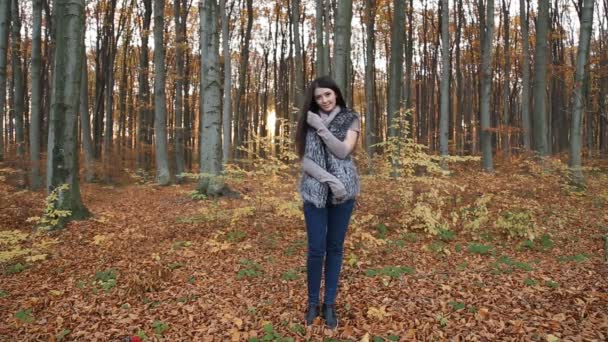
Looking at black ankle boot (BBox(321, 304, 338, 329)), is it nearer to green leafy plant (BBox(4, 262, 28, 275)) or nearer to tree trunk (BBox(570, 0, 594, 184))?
green leafy plant (BBox(4, 262, 28, 275))

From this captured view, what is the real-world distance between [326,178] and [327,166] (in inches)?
6.4

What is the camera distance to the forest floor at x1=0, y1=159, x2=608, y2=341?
328 centimetres

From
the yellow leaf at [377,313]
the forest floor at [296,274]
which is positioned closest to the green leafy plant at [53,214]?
the forest floor at [296,274]

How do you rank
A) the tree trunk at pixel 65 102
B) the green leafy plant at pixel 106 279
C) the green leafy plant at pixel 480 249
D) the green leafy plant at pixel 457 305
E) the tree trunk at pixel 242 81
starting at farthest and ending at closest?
the tree trunk at pixel 242 81 → the tree trunk at pixel 65 102 → the green leafy plant at pixel 480 249 → the green leafy plant at pixel 106 279 → the green leafy plant at pixel 457 305

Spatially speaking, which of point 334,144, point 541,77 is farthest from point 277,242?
point 541,77

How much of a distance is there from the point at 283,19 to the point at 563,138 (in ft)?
65.7

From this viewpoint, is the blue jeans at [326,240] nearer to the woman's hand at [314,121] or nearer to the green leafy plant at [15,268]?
the woman's hand at [314,121]

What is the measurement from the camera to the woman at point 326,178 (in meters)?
3.02

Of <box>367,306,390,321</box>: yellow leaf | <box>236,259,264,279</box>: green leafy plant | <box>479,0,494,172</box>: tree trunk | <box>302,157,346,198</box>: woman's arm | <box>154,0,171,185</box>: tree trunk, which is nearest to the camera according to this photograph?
<box>302,157,346,198</box>: woman's arm

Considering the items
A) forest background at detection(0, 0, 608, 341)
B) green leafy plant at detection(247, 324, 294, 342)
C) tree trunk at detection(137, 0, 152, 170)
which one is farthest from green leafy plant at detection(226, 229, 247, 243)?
tree trunk at detection(137, 0, 152, 170)

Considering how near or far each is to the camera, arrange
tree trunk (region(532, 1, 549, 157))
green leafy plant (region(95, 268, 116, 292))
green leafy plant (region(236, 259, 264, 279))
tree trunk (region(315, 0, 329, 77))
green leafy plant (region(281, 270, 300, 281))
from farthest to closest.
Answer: tree trunk (region(532, 1, 549, 157)) < tree trunk (region(315, 0, 329, 77)) < green leafy plant (region(236, 259, 264, 279)) < green leafy plant (region(281, 270, 300, 281)) < green leafy plant (region(95, 268, 116, 292))

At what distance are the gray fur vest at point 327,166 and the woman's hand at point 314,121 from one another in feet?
0.23

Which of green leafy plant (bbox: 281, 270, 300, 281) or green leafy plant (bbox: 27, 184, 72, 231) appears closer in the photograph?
green leafy plant (bbox: 281, 270, 300, 281)

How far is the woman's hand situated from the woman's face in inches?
4.6
